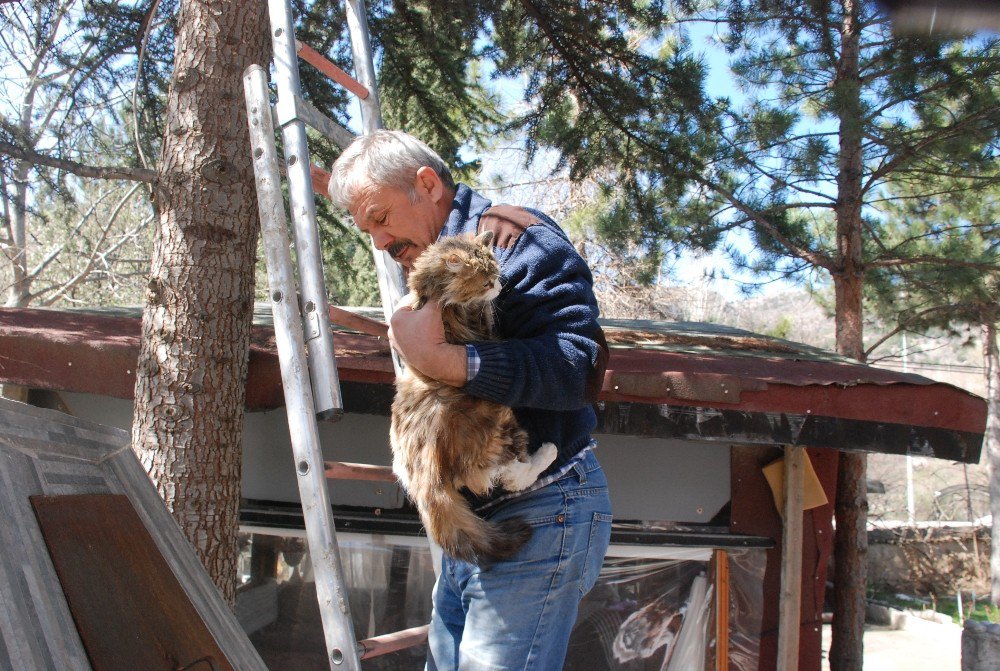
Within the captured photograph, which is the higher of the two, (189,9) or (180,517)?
(189,9)

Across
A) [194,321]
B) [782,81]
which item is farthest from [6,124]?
[782,81]

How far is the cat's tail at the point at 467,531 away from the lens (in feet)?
6.24

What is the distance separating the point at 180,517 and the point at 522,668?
1.86 meters

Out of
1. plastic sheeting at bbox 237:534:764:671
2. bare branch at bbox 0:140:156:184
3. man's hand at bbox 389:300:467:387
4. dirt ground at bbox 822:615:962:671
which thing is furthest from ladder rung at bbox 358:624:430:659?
dirt ground at bbox 822:615:962:671

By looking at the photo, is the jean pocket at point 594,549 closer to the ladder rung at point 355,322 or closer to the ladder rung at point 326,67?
the ladder rung at point 355,322

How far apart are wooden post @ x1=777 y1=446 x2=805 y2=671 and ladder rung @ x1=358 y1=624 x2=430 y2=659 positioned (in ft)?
9.35

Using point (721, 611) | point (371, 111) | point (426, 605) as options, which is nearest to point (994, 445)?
point (721, 611)

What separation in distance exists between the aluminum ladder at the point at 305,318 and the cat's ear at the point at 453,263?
63 centimetres

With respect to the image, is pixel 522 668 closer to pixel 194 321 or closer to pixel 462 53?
pixel 194 321

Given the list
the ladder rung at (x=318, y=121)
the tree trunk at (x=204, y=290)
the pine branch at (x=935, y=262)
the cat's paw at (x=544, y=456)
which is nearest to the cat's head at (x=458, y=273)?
the cat's paw at (x=544, y=456)

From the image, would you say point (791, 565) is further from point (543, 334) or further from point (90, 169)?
point (90, 169)

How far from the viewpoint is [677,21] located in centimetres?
590

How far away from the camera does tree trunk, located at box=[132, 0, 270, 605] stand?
125 inches

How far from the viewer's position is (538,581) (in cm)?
193
